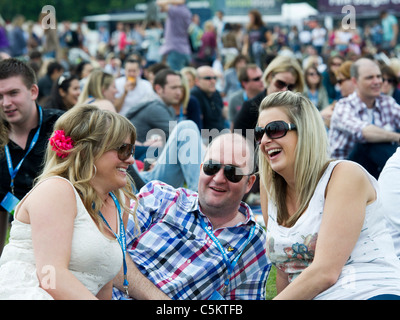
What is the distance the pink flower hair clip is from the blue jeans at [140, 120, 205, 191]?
8.78 ft

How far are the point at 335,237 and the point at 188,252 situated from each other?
886 millimetres

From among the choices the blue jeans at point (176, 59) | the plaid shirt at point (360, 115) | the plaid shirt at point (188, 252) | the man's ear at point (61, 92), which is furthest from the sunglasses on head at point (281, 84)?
the blue jeans at point (176, 59)

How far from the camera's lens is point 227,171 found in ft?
11.1

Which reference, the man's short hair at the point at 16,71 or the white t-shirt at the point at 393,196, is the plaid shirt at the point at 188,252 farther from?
the man's short hair at the point at 16,71

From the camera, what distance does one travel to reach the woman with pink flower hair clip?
2.67 m

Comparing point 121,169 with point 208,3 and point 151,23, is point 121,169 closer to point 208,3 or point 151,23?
point 151,23

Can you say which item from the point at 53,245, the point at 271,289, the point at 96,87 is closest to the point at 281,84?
the point at 96,87

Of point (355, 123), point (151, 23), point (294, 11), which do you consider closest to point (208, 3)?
point (294, 11)

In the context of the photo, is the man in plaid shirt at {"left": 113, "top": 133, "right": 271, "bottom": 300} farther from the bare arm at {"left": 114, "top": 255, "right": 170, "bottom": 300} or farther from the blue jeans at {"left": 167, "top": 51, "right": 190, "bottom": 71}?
the blue jeans at {"left": 167, "top": 51, "right": 190, "bottom": 71}

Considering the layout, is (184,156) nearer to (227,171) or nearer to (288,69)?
(288,69)

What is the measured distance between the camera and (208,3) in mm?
41344

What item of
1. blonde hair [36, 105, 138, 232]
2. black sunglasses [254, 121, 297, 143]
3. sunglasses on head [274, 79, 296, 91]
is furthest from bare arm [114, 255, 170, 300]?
sunglasses on head [274, 79, 296, 91]

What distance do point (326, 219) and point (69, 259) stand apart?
1198mm

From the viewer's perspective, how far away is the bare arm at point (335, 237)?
2883 mm
